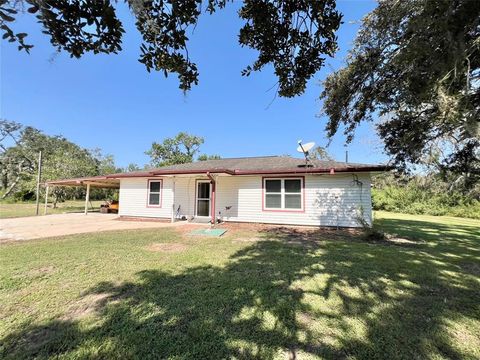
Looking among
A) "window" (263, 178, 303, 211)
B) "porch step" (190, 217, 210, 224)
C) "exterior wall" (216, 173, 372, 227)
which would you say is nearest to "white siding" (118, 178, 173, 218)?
"porch step" (190, 217, 210, 224)

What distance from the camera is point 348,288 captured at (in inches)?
156

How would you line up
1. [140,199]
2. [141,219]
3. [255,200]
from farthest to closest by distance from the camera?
[140,199]
[141,219]
[255,200]

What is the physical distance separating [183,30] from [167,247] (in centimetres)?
553

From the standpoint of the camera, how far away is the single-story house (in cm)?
1026

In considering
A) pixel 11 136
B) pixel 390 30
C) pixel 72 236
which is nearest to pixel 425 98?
pixel 390 30

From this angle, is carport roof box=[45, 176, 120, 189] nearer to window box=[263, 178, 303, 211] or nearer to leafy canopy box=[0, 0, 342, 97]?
window box=[263, 178, 303, 211]

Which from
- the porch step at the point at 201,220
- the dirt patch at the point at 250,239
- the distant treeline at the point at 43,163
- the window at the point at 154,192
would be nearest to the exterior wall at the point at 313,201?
the porch step at the point at 201,220

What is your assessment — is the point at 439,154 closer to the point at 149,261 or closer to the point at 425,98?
the point at 425,98

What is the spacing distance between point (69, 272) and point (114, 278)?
1.05 m

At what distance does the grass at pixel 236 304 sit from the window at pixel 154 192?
7.48m

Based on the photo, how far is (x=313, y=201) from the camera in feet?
35.6

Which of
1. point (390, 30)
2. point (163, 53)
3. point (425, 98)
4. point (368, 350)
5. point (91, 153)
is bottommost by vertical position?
point (368, 350)

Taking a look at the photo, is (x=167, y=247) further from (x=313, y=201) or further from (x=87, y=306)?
(x=313, y=201)

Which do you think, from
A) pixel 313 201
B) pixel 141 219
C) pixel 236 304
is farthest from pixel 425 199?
pixel 236 304
